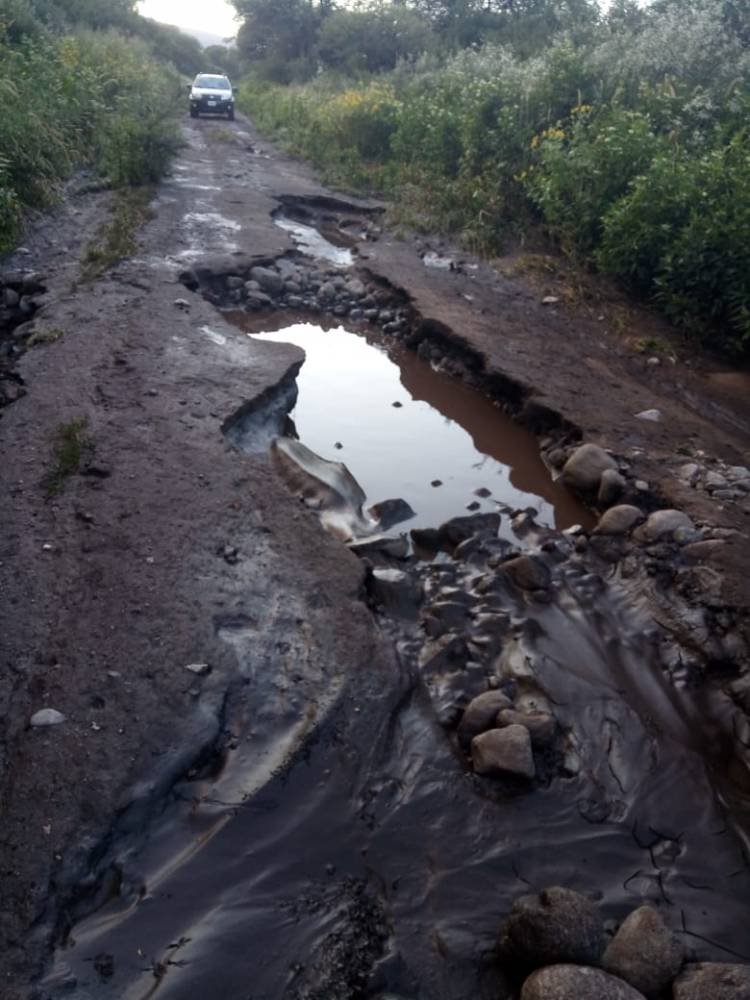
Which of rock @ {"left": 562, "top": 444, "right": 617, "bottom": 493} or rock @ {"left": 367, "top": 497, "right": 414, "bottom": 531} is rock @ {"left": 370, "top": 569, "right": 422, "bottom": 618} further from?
rock @ {"left": 562, "top": 444, "right": 617, "bottom": 493}

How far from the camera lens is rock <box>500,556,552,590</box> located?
4008 mm

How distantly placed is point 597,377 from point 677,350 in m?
1.32

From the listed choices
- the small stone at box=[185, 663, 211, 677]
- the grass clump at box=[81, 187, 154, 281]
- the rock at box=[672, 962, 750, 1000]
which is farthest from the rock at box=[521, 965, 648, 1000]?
the grass clump at box=[81, 187, 154, 281]

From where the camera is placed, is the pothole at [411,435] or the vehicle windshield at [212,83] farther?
the vehicle windshield at [212,83]

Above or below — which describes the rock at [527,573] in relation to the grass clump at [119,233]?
below

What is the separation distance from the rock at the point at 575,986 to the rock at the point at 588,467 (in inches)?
127

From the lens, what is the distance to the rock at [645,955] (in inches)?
86.2

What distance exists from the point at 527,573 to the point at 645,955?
6.62ft

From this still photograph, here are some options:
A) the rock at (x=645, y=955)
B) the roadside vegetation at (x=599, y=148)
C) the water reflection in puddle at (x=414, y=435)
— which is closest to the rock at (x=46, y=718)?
the rock at (x=645, y=955)

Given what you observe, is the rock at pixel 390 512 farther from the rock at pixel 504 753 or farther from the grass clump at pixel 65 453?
the rock at pixel 504 753

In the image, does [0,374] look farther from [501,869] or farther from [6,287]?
[501,869]

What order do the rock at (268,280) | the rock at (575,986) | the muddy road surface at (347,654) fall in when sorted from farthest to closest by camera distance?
1. the rock at (268,280)
2. the muddy road surface at (347,654)
3. the rock at (575,986)

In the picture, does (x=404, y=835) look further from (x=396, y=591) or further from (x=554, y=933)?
(x=396, y=591)

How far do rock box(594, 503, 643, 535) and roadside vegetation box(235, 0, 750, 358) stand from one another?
3.24 meters
